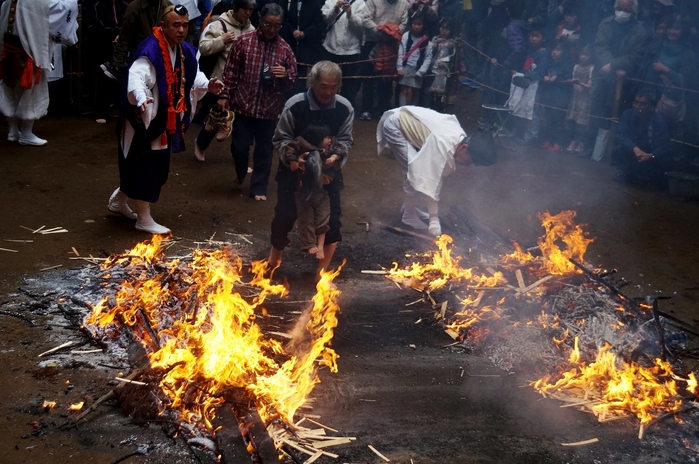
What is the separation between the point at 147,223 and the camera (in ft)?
22.8

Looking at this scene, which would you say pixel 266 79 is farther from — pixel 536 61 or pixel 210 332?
pixel 536 61

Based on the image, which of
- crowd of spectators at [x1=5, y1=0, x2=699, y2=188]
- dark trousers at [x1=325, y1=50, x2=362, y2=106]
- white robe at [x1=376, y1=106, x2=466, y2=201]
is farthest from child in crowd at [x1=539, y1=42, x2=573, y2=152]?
white robe at [x1=376, y1=106, x2=466, y2=201]

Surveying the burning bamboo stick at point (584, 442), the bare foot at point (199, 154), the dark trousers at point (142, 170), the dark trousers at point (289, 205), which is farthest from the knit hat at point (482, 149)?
the burning bamboo stick at point (584, 442)

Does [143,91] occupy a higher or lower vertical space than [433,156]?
higher

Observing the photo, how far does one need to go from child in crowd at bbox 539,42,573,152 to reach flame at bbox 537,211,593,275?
12.1ft

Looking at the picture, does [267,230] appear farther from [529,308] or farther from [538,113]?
[538,113]

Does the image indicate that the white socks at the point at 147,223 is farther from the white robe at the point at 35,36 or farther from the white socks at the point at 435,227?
the white robe at the point at 35,36

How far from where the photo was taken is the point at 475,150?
10125 millimetres

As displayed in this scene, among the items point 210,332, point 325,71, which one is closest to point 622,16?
point 325,71

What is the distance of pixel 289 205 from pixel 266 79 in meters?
2.39

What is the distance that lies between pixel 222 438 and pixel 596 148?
9426 mm

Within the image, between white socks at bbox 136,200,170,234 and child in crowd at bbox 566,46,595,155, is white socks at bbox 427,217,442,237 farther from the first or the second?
child in crowd at bbox 566,46,595,155

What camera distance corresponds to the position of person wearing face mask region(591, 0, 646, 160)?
35.5ft

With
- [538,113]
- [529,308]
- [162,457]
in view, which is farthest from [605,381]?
[538,113]
